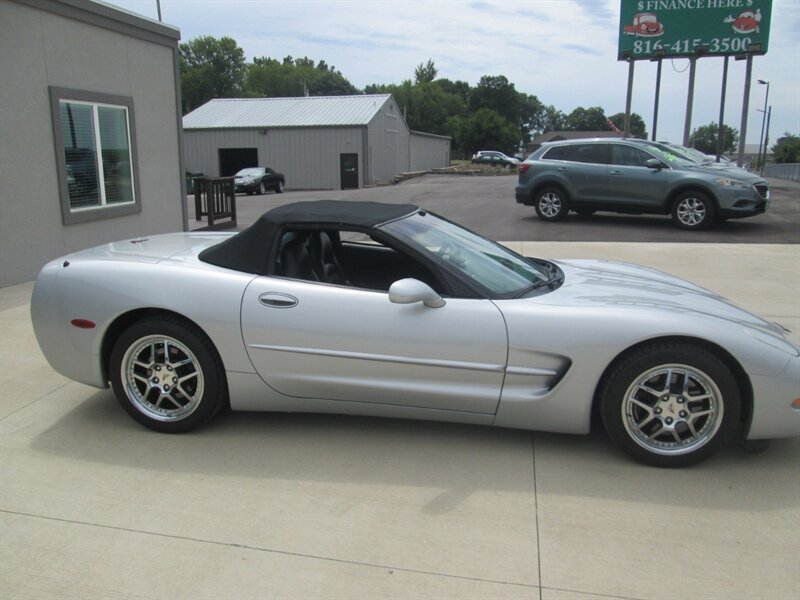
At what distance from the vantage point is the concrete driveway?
A: 100 inches

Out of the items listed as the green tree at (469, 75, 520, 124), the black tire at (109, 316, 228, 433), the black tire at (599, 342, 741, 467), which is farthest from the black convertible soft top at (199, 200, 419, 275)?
the green tree at (469, 75, 520, 124)

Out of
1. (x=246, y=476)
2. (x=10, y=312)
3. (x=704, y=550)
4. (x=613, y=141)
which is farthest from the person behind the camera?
(x=613, y=141)

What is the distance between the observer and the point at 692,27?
2139 cm

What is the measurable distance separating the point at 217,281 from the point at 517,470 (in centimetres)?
187

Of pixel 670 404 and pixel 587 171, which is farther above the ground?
pixel 587 171

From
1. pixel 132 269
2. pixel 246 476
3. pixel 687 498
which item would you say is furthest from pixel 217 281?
pixel 687 498

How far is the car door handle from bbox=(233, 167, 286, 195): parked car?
93.7 feet

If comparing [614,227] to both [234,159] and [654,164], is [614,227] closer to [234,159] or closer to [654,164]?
[654,164]

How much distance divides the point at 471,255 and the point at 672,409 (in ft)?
4.53

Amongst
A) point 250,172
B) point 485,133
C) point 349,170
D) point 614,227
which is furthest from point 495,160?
point 614,227

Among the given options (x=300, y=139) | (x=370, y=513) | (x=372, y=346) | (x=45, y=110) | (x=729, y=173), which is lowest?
(x=370, y=513)

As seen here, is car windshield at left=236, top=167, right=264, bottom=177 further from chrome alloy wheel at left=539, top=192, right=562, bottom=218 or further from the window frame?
the window frame

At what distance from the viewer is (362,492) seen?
3160 millimetres

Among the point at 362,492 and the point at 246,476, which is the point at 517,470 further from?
the point at 246,476
